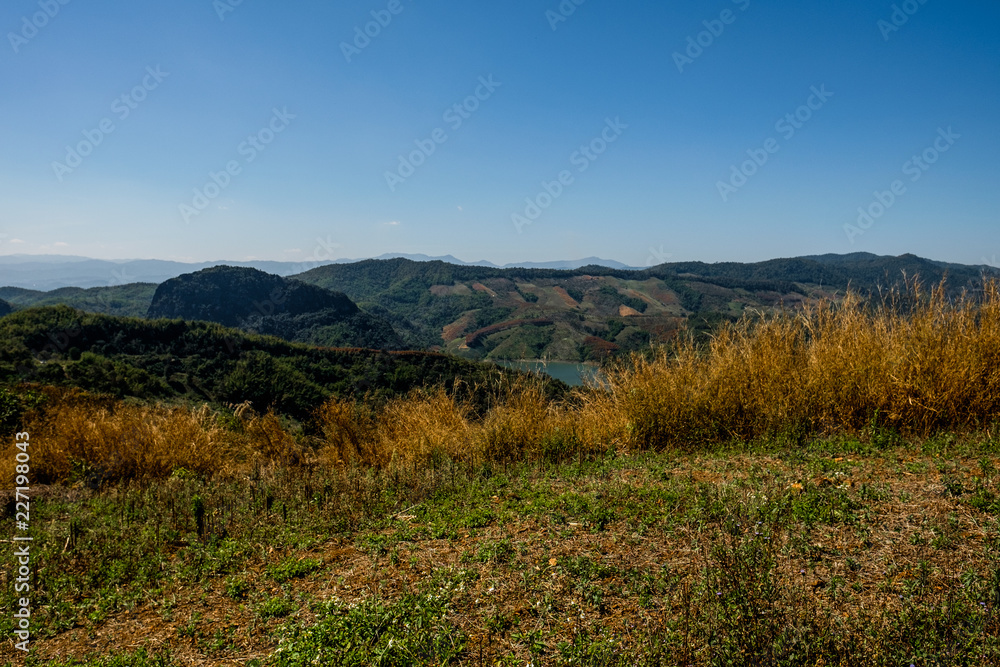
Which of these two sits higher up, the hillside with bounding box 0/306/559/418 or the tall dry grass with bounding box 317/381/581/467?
the tall dry grass with bounding box 317/381/581/467

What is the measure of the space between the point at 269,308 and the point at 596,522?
374 ft

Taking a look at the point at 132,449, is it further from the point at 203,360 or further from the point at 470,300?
the point at 470,300

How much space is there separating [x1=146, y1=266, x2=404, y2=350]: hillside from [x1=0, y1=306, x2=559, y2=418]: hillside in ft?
151

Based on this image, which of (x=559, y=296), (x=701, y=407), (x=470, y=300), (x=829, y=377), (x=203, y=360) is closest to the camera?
(x=829, y=377)

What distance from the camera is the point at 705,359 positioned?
5906 mm

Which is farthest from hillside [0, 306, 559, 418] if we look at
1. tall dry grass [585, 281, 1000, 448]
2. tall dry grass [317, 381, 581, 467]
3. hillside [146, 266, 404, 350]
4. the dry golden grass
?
hillside [146, 266, 404, 350]

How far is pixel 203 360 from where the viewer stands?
40.6 m

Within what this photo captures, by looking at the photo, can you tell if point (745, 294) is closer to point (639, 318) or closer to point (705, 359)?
point (639, 318)

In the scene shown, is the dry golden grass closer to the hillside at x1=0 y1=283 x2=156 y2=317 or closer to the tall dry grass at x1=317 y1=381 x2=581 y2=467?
the tall dry grass at x1=317 y1=381 x2=581 y2=467

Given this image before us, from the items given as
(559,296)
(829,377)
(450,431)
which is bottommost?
(450,431)

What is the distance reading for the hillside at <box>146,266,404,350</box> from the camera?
94.8 metres

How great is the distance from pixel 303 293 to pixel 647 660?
11216 cm

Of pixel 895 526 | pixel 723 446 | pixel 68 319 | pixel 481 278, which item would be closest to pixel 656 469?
pixel 723 446

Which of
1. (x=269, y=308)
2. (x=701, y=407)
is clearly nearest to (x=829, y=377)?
(x=701, y=407)
